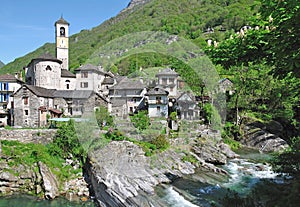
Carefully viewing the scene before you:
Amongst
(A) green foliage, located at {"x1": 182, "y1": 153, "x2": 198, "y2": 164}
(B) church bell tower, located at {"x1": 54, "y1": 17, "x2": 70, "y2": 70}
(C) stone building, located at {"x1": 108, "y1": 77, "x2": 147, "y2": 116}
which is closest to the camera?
(C) stone building, located at {"x1": 108, "y1": 77, "x2": 147, "y2": 116}

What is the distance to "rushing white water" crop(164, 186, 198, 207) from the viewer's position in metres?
10.4

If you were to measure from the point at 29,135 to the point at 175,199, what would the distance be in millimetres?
14134

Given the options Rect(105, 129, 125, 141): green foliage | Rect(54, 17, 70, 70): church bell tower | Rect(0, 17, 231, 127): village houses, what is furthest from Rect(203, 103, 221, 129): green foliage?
Rect(54, 17, 70, 70): church bell tower

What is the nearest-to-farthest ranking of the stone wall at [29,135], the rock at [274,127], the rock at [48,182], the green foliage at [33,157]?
the rock at [48,182]
the green foliage at [33,157]
the stone wall at [29,135]
the rock at [274,127]

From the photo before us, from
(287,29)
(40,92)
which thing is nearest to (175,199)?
(287,29)

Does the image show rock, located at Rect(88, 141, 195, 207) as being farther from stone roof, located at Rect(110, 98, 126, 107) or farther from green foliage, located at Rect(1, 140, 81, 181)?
stone roof, located at Rect(110, 98, 126, 107)

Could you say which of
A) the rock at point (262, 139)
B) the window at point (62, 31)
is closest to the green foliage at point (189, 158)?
the rock at point (262, 139)

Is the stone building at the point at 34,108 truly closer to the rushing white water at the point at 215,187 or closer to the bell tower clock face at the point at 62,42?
the bell tower clock face at the point at 62,42

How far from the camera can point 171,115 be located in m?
18.0

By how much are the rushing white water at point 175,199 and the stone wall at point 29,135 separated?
39.3 feet

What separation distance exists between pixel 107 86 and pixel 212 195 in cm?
1016

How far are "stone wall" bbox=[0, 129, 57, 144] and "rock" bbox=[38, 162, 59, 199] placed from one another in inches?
115

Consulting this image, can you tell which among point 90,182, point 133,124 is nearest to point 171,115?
point 133,124

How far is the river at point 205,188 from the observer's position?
10.7 m
